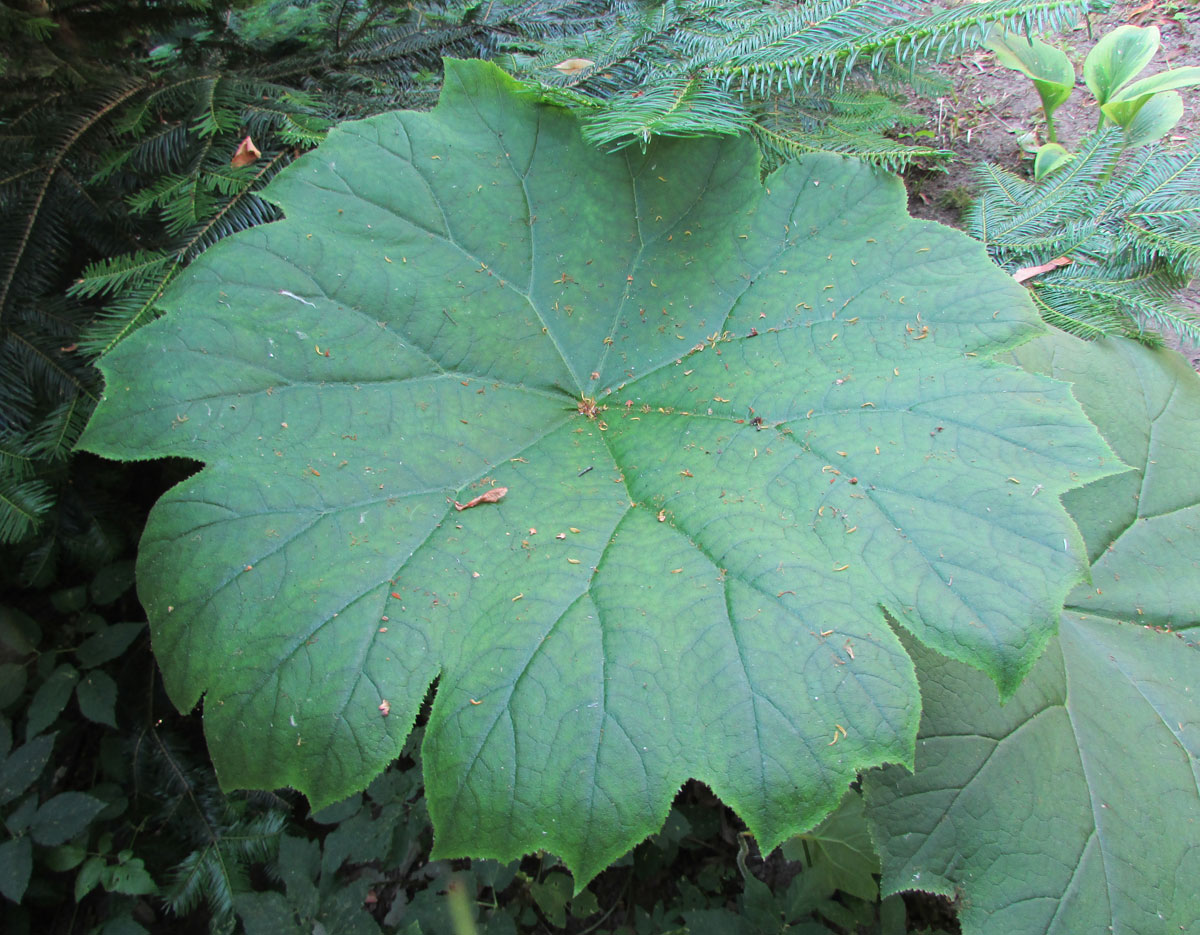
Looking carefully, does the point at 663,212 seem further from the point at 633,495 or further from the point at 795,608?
the point at 795,608

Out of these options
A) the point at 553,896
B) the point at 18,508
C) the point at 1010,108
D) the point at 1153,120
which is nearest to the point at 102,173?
the point at 18,508

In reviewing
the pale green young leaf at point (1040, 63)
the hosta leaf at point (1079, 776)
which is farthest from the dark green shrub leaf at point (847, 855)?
the pale green young leaf at point (1040, 63)

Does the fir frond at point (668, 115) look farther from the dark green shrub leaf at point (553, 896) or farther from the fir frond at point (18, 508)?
the dark green shrub leaf at point (553, 896)

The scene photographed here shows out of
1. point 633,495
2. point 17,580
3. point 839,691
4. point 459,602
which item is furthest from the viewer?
point 17,580

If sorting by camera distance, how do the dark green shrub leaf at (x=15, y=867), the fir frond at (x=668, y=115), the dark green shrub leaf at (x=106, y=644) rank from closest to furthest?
the fir frond at (x=668, y=115), the dark green shrub leaf at (x=15, y=867), the dark green shrub leaf at (x=106, y=644)

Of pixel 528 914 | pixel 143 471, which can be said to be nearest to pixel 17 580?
pixel 143 471

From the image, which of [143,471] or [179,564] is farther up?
[179,564]

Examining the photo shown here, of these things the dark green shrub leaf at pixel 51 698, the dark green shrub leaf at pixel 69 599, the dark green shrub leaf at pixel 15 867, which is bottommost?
Answer: the dark green shrub leaf at pixel 15 867
